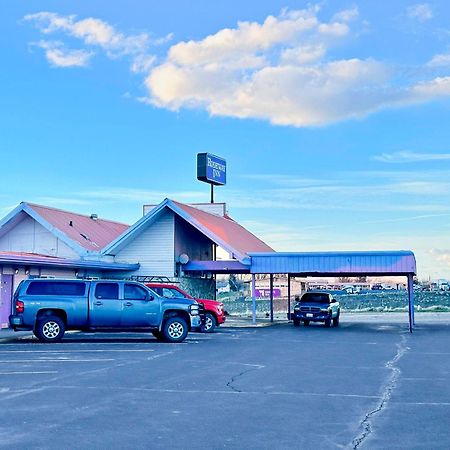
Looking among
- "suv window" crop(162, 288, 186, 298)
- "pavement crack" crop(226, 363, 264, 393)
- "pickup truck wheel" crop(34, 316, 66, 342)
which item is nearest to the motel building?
"suv window" crop(162, 288, 186, 298)

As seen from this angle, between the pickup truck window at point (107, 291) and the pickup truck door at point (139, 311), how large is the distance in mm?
288

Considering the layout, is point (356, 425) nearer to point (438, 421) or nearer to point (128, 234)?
point (438, 421)

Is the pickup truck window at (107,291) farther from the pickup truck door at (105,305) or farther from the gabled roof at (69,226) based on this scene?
the gabled roof at (69,226)

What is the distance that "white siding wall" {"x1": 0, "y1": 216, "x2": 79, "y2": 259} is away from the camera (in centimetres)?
3584

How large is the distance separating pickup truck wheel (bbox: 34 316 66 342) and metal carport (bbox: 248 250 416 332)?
13.8 meters

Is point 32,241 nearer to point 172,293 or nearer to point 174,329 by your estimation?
point 172,293

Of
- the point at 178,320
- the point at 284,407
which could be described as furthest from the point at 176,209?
the point at 284,407

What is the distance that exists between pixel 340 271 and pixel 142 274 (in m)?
10.4

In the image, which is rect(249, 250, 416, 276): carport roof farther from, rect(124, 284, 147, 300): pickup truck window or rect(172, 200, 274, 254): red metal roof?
rect(124, 284, 147, 300): pickup truck window

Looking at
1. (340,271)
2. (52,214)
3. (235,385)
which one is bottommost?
(235,385)

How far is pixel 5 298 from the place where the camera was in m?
28.8

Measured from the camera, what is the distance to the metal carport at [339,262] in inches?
1292

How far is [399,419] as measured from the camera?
9578 mm

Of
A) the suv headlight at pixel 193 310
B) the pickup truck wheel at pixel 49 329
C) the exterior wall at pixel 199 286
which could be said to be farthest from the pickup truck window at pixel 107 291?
the exterior wall at pixel 199 286
